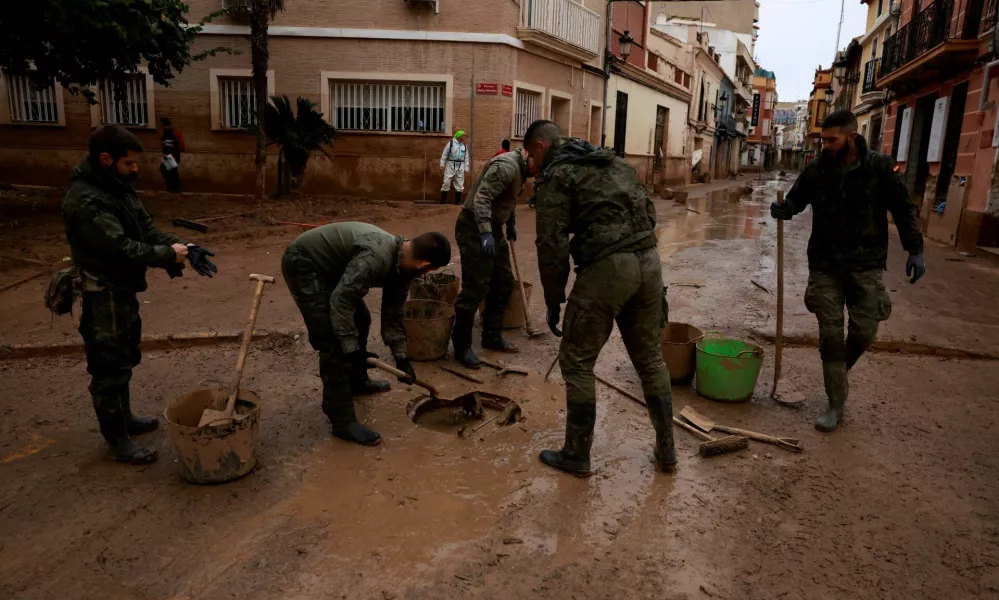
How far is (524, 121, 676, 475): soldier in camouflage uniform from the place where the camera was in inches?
127

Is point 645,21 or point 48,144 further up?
point 645,21

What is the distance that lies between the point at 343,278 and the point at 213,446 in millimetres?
1039

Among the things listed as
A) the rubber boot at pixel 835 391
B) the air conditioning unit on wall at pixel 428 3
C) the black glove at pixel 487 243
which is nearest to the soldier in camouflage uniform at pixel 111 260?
the black glove at pixel 487 243

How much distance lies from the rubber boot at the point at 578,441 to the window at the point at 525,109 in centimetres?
1291

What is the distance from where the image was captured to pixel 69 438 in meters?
3.68

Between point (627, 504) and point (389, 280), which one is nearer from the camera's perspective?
point (627, 504)

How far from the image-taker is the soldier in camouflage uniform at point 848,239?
13.1 ft

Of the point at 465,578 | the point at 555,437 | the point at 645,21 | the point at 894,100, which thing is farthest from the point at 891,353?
the point at 645,21

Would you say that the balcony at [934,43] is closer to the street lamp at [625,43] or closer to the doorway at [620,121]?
the street lamp at [625,43]

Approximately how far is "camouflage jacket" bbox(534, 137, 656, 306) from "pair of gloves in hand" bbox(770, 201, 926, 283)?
140 centimetres

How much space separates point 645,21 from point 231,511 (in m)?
23.9

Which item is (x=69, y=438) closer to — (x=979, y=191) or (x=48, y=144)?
(x=979, y=191)

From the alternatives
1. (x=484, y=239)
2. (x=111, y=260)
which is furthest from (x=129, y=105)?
(x=111, y=260)

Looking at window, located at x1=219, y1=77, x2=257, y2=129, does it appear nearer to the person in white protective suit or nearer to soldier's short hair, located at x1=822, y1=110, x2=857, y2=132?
the person in white protective suit
